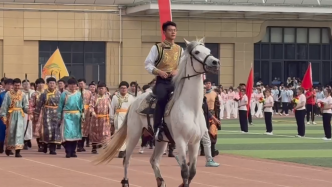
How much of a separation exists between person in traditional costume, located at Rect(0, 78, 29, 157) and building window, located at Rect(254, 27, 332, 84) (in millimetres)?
31887

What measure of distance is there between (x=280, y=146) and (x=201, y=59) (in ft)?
40.9

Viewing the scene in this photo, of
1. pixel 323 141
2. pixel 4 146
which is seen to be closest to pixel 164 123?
pixel 4 146

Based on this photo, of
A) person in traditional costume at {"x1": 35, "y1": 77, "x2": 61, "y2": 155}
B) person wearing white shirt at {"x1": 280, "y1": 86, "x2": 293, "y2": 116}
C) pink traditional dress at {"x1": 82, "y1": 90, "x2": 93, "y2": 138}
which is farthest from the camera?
person wearing white shirt at {"x1": 280, "y1": 86, "x2": 293, "y2": 116}

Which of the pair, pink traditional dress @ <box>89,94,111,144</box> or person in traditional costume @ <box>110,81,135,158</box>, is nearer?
person in traditional costume @ <box>110,81,135,158</box>

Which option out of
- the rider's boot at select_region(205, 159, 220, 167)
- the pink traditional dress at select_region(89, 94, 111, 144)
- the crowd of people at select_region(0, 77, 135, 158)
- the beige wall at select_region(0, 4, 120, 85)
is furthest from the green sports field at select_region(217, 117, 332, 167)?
the beige wall at select_region(0, 4, 120, 85)

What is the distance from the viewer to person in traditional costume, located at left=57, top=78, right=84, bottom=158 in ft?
64.2

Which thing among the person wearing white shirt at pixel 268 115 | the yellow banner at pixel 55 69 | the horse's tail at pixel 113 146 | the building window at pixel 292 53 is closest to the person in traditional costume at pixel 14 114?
the horse's tail at pixel 113 146

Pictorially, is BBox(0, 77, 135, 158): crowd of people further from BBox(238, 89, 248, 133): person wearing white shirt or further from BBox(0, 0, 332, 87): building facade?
BBox(0, 0, 332, 87): building facade

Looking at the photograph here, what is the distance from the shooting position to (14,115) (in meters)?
19.6

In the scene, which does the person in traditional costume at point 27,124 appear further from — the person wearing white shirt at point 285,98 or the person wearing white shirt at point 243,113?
the person wearing white shirt at point 285,98

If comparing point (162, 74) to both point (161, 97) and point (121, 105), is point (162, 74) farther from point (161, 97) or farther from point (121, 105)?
point (121, 105)

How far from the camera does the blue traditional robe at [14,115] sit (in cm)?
1952

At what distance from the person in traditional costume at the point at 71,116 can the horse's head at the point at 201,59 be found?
27.2 ft

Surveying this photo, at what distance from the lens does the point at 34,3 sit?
144 feet
